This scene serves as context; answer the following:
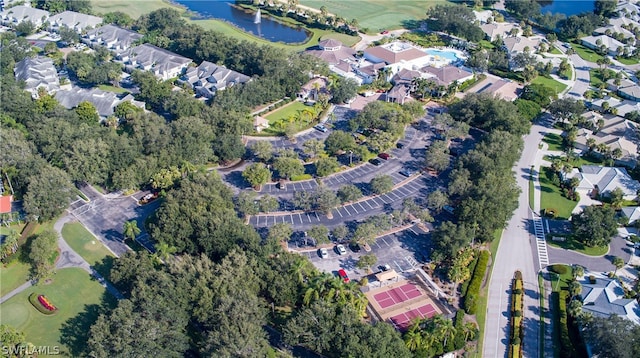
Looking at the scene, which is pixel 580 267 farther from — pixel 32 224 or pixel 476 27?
pixel 476 27

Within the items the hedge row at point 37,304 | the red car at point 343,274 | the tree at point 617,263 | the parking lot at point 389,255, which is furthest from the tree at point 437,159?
the hedge row at point 37,304

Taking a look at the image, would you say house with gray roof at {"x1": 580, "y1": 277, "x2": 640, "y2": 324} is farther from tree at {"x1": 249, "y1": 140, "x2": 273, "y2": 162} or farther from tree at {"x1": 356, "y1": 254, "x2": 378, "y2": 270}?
tree at {"x1": 249, "y1": 140, "x2": 273, "y2": 162}

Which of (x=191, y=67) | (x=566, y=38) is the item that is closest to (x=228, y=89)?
(x=191, y=67)

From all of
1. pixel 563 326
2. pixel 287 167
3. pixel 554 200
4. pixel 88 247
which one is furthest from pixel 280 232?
pixel 554 200

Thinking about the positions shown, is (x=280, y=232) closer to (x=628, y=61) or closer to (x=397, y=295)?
(x=397, y=295)

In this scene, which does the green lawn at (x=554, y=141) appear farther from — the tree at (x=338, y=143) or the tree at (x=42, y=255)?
the tree at (x=42, y=255)

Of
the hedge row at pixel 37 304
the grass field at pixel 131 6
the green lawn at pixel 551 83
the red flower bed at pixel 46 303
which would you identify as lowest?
the hedge row at pixel 37 304

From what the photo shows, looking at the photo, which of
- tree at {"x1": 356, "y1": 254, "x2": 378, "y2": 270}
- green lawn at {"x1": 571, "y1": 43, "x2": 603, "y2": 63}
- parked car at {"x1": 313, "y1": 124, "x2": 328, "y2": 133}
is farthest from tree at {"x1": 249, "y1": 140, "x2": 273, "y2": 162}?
green lawn at {"x1": 571, "y1": 43, "x2": 603, "y2": 63}
